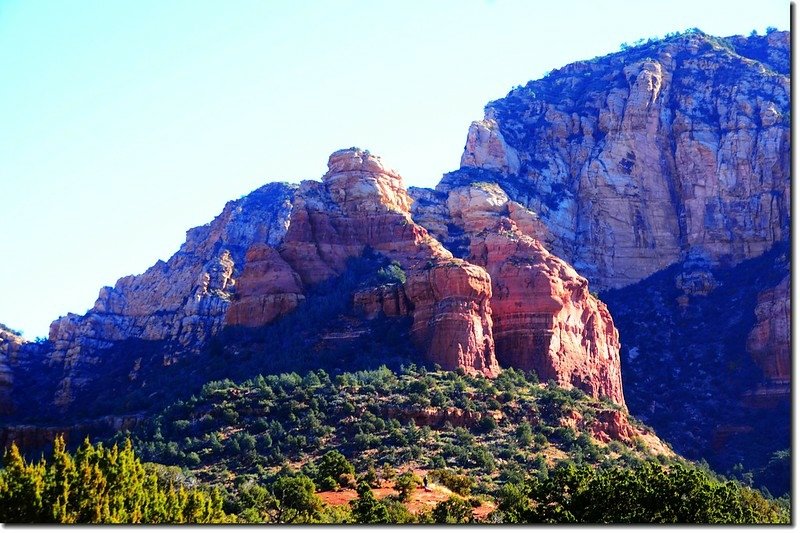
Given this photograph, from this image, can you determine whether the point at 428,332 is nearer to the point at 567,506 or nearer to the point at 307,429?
the point at 307,429

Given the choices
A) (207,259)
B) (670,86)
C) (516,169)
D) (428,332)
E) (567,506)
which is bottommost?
(567,506)

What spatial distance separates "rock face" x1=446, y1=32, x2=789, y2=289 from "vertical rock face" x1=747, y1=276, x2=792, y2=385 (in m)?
14.6

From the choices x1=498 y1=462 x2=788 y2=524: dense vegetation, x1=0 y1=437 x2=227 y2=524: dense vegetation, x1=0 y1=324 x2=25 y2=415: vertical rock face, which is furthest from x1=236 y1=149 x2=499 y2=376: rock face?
x1=0 y1=437 x2=227 y2=524: dense vegetation

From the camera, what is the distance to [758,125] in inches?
5305

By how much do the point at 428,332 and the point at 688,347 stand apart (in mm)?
34461

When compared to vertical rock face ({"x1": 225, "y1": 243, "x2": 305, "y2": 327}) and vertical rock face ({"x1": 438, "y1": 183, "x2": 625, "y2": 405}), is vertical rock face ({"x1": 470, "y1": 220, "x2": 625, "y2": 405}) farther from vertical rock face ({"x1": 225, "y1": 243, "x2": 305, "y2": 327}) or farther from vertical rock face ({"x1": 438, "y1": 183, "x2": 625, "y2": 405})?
vertical rock face ({"x1": 225, "y1": 243, "x2": 305, "y2": 327})

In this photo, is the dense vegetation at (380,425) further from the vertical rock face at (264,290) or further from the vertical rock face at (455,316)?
the vertical rock face at (264,290)

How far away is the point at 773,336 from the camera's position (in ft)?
356

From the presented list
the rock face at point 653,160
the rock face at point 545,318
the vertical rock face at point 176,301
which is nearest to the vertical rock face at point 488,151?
the rock face at point 653,160

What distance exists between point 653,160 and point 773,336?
1318 inches

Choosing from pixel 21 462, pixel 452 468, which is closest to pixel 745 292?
pixel 452 468

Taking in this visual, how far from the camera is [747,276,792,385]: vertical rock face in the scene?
107 m

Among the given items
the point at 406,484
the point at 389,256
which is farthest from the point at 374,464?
the point at 389,256

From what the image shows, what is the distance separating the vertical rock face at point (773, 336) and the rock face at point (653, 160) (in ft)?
47.9
